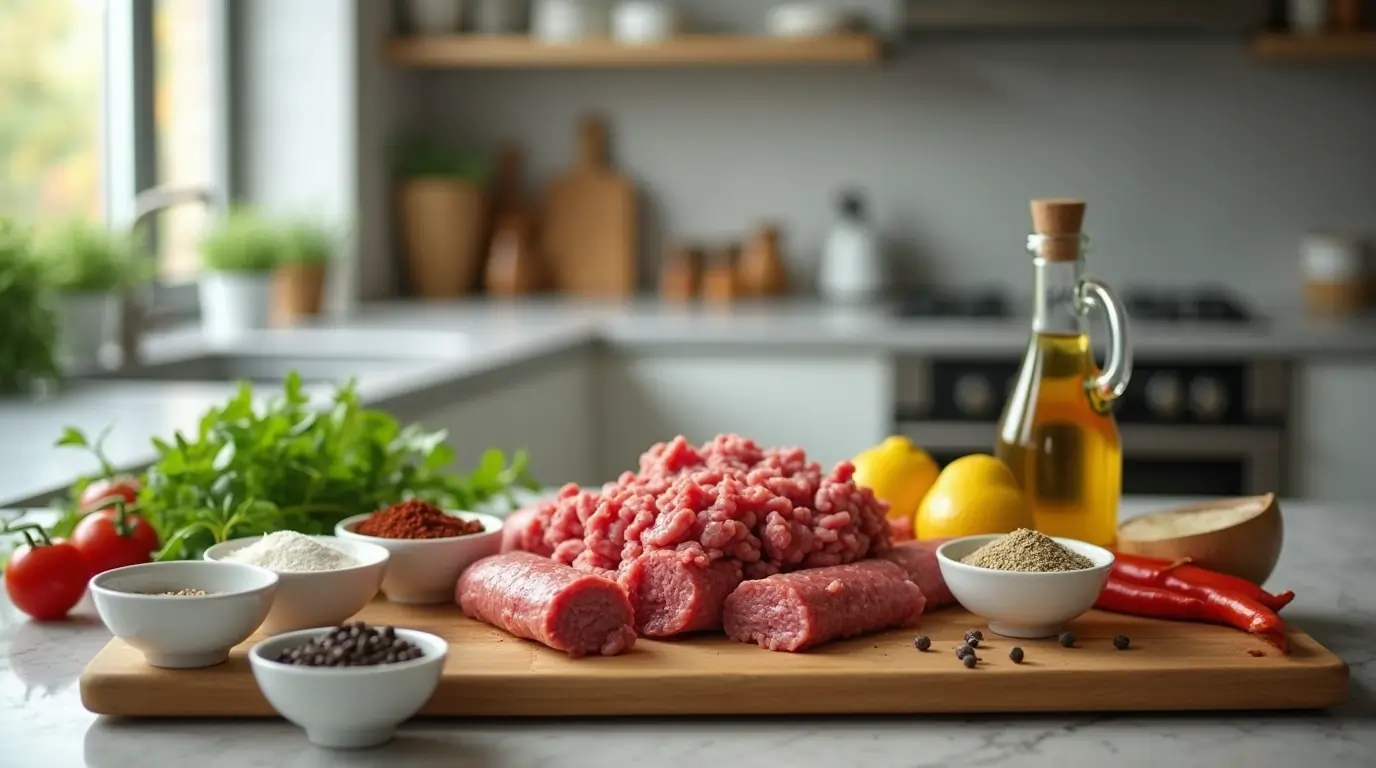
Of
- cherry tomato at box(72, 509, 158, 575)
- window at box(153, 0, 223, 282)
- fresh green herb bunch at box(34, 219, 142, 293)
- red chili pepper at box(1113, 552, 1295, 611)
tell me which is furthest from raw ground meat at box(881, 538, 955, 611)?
window at box(153, 0, 223, 282)

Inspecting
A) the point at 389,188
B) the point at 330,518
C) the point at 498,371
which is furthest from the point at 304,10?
the point at 330,518

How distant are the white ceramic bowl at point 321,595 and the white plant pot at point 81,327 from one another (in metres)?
1.68

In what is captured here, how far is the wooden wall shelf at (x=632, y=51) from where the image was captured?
369 centimetres

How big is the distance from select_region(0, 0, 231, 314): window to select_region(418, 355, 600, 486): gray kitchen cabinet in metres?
0.63

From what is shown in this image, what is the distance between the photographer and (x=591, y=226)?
13.7ft

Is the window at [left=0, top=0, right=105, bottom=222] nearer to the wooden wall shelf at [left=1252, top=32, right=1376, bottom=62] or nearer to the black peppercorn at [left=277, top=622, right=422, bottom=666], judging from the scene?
the black peppercorn at [left=277, top=622, right=422, bottom=666]

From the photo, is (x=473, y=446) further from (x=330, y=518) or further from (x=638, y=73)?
A: (x=638, y=73)

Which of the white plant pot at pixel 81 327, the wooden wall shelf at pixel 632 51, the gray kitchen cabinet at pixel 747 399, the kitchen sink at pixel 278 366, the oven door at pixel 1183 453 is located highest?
the wooden wall shelf at pixel 632 51

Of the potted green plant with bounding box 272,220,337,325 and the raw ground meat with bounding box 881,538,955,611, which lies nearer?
the raw ground meat with bounding box 881,538,955,611

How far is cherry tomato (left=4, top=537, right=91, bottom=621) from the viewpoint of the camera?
3.98 feet

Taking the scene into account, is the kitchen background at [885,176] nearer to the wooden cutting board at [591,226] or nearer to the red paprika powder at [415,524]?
the wooden cutting board at [591,226]

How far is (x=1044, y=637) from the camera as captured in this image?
111cm

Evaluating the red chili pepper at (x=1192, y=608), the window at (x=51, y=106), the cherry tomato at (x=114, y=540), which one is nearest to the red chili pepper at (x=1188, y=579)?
the red chili pepper at (x=1192, y=608)

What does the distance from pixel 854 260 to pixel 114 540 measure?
2.82 metres
